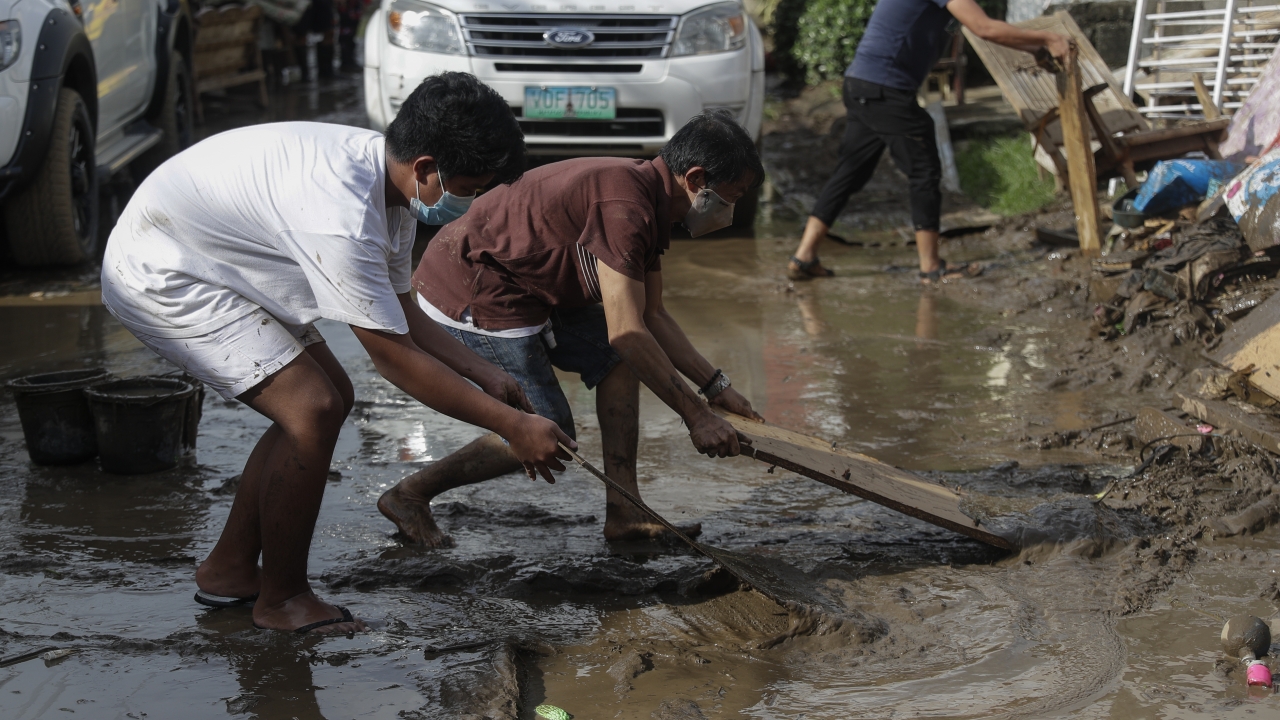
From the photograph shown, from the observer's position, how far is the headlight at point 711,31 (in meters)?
7.38

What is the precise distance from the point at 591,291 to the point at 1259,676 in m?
1.95

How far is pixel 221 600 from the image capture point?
3143 millimetres

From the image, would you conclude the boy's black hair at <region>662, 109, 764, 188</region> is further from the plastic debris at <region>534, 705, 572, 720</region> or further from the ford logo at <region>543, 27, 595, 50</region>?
the ford logo at <region>543, 27, 595, 50</region>

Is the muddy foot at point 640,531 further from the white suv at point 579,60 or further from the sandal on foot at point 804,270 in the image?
the white suv at point 579,60

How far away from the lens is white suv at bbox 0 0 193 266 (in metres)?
5.88

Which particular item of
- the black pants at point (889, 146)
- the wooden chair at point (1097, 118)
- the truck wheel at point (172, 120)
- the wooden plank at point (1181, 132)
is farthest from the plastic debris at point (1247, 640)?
the truck wheel at point (172, 120)

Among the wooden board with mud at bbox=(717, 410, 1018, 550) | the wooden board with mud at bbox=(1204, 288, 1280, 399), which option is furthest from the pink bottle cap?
the wooden board with mud at bbox=(1204, 288, 1280, 399)

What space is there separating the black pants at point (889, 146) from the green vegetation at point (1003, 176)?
5.96 feet

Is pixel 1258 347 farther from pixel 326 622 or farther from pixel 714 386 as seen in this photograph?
pixel 326 622

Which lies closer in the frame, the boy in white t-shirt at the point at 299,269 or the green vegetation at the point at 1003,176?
the boy in white t-shirt at the point at 299,269

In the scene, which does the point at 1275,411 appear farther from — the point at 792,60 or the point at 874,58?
the point at 792,60

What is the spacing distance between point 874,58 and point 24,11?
4513 millimetres

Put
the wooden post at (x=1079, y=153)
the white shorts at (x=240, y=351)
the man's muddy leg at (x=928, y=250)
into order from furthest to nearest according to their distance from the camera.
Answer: the man's muddy leg at (x=928, y=250), the wooden post at (x=1079, y=153), the white shorts at (x=240, y=351)

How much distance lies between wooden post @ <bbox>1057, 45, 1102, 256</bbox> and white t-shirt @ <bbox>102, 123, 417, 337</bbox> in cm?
477
